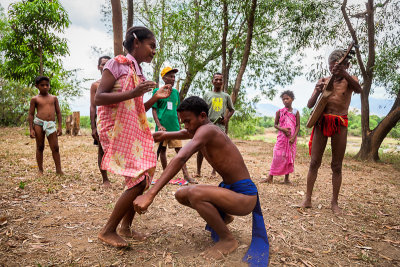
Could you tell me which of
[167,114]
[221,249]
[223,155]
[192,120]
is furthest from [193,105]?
[167,114]

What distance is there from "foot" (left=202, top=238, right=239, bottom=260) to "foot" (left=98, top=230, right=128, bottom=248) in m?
0.74

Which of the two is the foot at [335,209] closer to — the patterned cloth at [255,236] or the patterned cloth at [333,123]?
the patterned cloth at [333,123]

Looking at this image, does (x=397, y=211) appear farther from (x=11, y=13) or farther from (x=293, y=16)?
(x=11, y=13)

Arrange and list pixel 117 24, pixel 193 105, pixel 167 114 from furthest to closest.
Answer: pixel 117 24
pixel 167 114
pixel 193 105

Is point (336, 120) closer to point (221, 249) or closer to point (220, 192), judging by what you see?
point (220, 192)

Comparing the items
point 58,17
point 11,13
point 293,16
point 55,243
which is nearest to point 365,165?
point 293,16

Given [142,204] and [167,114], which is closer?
[142,204]

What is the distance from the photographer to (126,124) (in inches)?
91.5

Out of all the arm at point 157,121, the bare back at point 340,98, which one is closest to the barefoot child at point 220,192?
the bare back at point 340,98

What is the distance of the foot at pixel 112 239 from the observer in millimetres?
2373

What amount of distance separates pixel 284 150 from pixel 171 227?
318 centimetres

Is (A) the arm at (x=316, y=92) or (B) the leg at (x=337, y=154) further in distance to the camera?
(A) the arm at (x=316, y=92)

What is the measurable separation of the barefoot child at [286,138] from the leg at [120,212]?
3490 mm

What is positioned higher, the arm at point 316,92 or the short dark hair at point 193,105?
the arm at point 316,92
